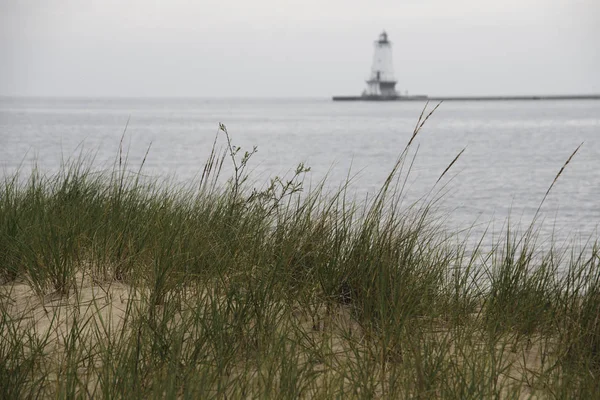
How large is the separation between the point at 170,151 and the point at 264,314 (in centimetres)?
2721

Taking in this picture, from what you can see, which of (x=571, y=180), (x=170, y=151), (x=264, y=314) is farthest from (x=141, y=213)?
(x=170, y=151)

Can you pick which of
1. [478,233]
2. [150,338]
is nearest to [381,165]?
[478,233]

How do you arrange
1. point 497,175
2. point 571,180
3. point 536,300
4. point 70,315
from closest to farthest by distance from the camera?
1. point 70,315
2. point 536,300
3. point 571,180
4. point 497,175

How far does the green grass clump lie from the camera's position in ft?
8.14

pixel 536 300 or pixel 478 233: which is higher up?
pixel 536 300

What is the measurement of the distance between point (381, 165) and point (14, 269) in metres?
20.9

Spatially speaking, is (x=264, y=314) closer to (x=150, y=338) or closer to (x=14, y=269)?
(x=150, y=338)

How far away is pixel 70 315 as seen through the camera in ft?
10.1

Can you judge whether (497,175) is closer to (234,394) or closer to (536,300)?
(536,300)

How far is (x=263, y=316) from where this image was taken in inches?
113

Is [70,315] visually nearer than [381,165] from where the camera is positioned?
Yes

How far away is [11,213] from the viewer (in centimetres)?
424

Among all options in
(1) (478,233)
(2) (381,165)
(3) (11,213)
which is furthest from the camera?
(2) (381,165)

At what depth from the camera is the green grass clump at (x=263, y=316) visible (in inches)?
97.7
